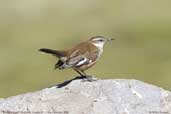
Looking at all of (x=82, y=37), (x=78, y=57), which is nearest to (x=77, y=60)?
(x=78, y=57)

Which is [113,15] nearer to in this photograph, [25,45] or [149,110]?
[25,45]

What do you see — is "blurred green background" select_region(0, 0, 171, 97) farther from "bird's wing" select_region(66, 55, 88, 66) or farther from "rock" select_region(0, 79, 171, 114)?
"rock" select_region(0, 79, 171, 114)

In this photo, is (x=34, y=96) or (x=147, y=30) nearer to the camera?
(x=34, y=96)

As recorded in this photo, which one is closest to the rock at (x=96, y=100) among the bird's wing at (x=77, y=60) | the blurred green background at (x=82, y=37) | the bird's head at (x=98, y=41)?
the bird's wing at (x=77, y=60)

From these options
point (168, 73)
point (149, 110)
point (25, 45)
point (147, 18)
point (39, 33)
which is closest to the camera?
point (149, 110)

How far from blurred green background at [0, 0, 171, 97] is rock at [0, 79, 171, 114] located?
43.6 feet

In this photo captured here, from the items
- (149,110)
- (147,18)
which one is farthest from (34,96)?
(147,18)

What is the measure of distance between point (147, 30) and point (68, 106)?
1086 inches

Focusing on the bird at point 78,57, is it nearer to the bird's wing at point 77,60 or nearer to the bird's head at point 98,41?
the bird's wing at point 77,60

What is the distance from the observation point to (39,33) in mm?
42938

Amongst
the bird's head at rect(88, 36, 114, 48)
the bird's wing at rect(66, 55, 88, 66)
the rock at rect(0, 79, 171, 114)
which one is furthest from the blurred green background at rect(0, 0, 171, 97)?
the rock at rect(0, 79, 171, 114)

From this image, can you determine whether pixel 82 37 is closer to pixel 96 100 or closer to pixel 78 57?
pixel 78 57

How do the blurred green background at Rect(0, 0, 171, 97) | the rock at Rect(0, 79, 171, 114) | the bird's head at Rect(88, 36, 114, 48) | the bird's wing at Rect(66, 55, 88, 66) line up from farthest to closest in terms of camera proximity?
1. the blurred green background at Rect(0, 0, 171, 97)
2. the bird's head at Rect(88, 36, 114, 48)
3. the bird's wing at Rect(66, 55, 88, 66)
4. the rock at Rect(0, 79, 171, 114)

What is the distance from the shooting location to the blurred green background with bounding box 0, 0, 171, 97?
3241 centimetres
